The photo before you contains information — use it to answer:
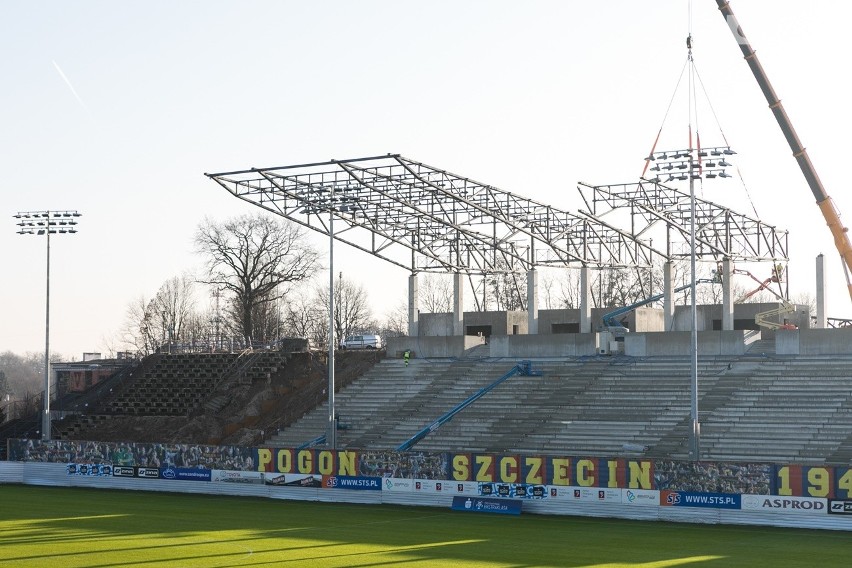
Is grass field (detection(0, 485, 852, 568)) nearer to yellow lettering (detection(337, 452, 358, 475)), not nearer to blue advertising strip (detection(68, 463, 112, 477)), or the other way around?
yellow lettering (detection(337, 452, 358, 475))

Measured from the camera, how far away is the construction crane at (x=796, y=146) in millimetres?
51312

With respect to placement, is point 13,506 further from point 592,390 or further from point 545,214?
point 545,214

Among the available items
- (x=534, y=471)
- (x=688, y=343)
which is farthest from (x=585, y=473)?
(x=688, y=343)

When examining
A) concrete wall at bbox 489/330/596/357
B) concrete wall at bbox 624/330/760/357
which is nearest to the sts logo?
concrete wall at bbox 624/330/760/357

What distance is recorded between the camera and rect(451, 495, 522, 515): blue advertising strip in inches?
1630

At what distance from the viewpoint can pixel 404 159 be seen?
164 ft

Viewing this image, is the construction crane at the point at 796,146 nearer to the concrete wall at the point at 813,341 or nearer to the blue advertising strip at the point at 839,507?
the concrete wall at the point at 813,341

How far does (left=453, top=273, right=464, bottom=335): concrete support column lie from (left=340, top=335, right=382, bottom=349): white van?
38.3 ft

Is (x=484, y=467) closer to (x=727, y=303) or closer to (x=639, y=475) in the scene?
(x=639, y=475)

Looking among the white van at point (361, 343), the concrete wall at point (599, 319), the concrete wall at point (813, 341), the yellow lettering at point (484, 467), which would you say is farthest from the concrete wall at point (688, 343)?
the white van at point (361, 343)

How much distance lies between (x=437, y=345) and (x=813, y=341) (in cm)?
2084

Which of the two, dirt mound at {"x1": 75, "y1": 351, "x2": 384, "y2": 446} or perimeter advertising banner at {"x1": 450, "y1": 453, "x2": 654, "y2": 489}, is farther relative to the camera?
dirt mound at {"x1": 75, "y1": 351, "x2": 384, "y2": 446}

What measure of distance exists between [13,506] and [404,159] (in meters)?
20.8

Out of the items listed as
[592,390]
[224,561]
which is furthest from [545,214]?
[224,561]
